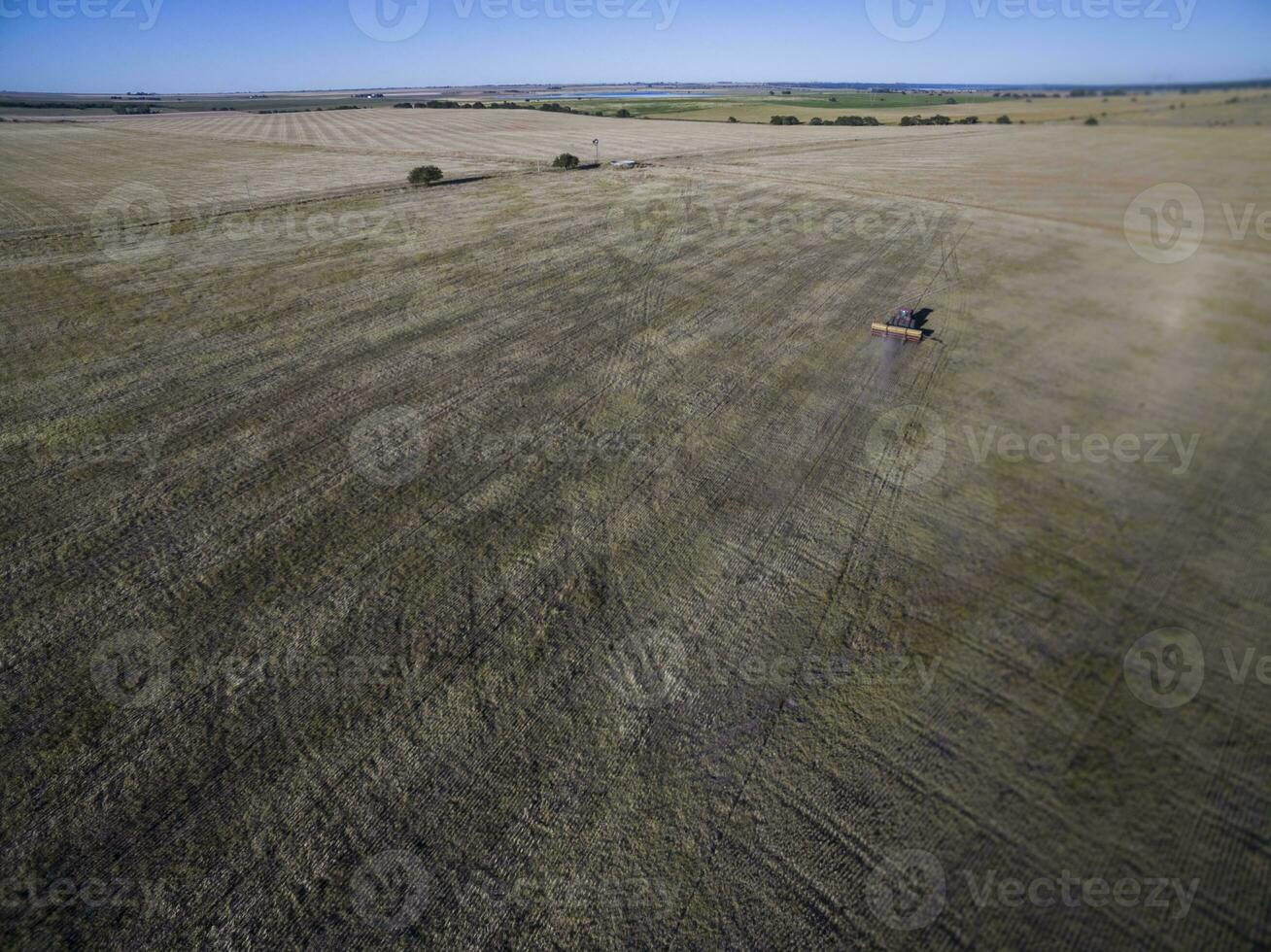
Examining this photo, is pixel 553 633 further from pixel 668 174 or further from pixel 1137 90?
pixel 668 174

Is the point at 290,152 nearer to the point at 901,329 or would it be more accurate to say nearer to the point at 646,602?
the point at 901,329

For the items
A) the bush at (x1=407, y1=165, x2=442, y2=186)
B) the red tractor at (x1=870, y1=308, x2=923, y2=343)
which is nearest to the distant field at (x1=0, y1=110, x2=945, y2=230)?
the bush at (x1=407, y1=165, x2=442, y2=186)

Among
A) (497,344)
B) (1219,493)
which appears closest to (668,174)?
(497,344)

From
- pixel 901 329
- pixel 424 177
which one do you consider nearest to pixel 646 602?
pixel 901 329

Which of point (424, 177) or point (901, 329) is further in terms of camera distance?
point (424, 177)

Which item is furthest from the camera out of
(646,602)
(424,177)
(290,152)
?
(290,152)

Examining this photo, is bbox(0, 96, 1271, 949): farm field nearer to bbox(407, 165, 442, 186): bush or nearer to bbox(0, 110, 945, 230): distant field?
bbox(407, 165, 442, 186): bush
